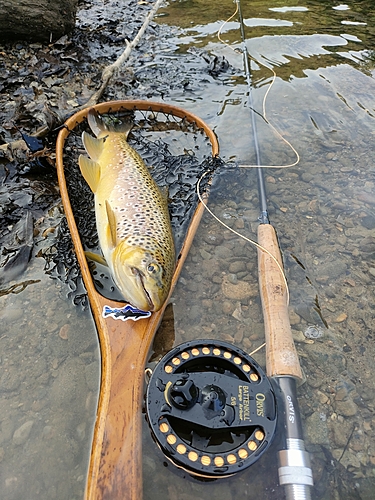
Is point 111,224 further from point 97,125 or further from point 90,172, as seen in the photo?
point 97,125

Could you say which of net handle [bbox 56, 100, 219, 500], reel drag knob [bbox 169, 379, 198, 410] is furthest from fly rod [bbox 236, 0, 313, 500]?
net handle [bbox 56, 100, 219, 500]

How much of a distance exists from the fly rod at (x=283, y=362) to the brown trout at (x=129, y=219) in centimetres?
71

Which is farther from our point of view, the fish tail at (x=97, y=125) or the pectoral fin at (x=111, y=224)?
the fish tail at (x=97, y=125)

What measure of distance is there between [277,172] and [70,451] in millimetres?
3219

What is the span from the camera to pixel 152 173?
13.3 feet

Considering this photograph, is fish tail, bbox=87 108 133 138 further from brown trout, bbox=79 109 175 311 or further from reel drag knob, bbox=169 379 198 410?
reel drag knob, bbox=169 379 198 410

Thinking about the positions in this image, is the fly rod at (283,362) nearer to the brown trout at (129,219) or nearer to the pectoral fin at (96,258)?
the brown trout at (129,219)

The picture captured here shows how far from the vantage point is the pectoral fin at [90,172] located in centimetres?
354

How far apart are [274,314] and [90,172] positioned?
2.07 metres

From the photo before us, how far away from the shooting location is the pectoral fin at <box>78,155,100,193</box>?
11.6ft

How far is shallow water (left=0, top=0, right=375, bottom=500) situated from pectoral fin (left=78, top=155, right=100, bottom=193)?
48cm

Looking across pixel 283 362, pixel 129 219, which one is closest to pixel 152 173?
pixel 129 219

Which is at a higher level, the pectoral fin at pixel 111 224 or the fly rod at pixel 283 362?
the pectoral fin at pixel 111 224

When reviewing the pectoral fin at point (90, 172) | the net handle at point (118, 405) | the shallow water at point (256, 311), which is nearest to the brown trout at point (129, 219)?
the pectoral fin at point (90, 172)
